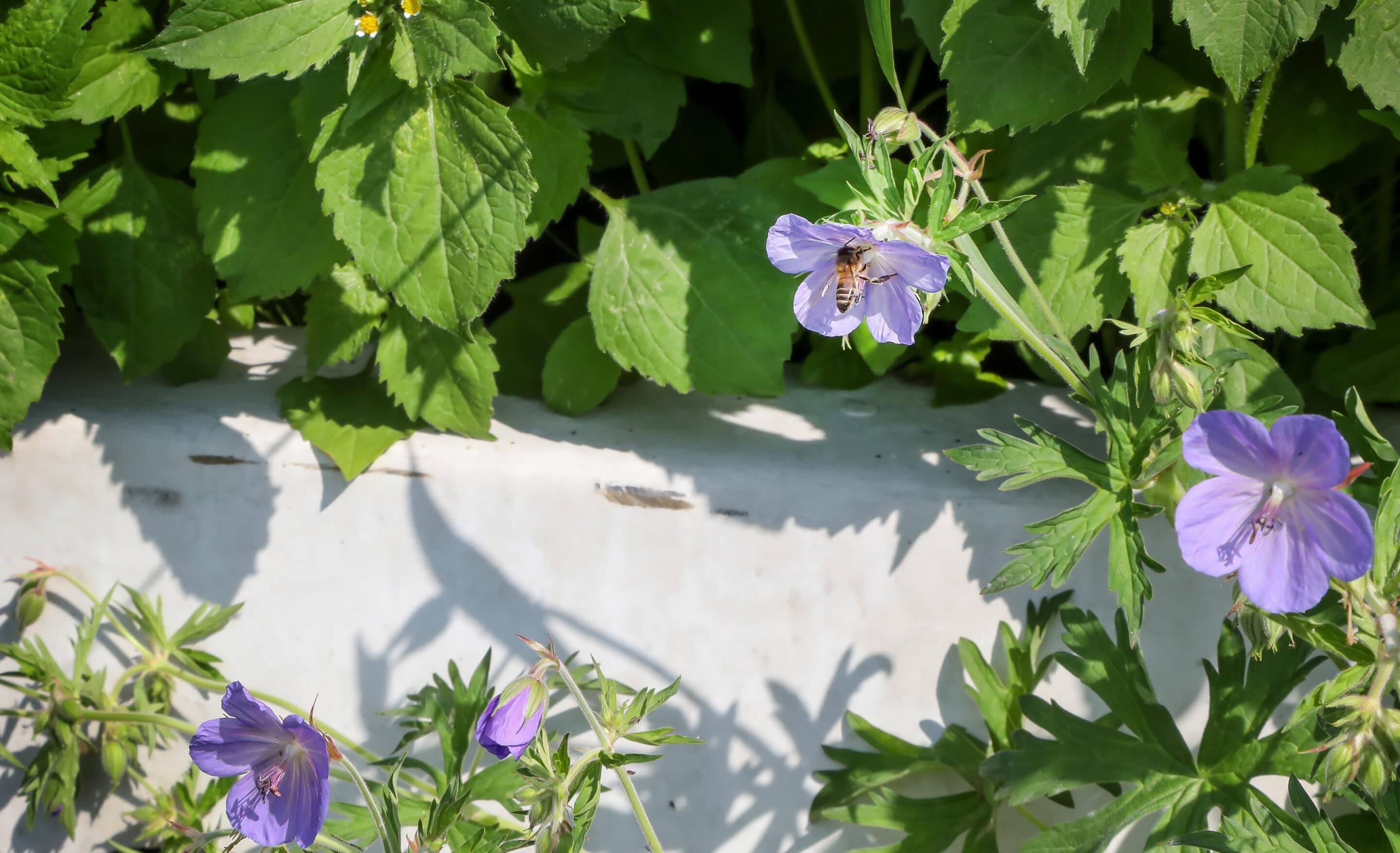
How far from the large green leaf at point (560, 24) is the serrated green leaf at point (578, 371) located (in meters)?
0.35

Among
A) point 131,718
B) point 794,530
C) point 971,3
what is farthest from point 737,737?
point 971,3

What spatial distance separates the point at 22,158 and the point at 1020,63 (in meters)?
1.14

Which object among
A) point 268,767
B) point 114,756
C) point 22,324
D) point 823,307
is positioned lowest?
point 114,756

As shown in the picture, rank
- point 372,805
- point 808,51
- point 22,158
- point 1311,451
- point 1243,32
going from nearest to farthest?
point 1311,451 < point 372,805 < point 1243,32 < point 22,158 < point 808,51

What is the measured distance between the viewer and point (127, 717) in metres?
1.26

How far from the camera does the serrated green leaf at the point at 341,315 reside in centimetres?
133

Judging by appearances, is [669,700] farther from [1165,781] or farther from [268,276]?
[268,276]

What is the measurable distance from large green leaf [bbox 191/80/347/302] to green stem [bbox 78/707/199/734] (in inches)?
20.3

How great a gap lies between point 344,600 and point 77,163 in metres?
0.76

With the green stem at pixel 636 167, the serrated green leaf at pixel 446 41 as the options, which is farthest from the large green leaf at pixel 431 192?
the green stem at pixel 636 167

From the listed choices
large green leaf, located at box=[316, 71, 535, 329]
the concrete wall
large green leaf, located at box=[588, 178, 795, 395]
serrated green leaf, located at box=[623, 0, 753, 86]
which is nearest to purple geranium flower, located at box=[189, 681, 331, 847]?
Answer: the concrete wall

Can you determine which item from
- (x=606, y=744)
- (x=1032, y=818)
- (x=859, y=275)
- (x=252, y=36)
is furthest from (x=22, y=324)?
(x=1032, y=818)

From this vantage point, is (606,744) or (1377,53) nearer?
(606,744)

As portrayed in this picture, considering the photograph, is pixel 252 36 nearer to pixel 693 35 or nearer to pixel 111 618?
pixel 693 35
